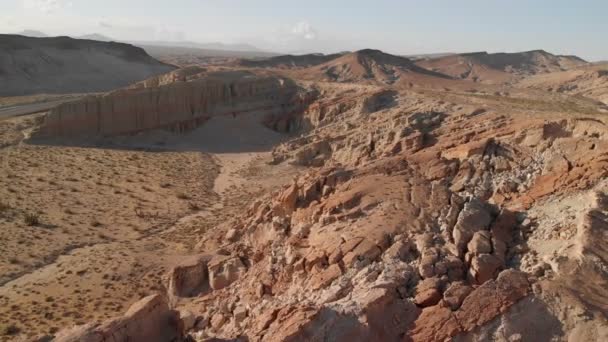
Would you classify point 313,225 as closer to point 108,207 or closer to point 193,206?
point 193,206

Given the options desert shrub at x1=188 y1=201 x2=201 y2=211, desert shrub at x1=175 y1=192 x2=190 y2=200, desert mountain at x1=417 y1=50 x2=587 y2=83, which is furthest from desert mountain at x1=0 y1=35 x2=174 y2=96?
desert mountain at x1=417 y1=50 x2=587 y2=83

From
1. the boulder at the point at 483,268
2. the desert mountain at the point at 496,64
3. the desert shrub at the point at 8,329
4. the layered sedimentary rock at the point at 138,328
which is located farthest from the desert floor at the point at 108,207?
the desert mountain at the point at 496,64

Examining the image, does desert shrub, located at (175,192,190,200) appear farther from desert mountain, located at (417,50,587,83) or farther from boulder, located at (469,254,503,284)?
desert mountain, located at (417,50,587,83)

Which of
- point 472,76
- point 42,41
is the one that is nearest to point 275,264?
point 42,41

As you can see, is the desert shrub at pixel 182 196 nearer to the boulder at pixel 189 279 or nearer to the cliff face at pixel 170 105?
the boulder at pixel 189 279

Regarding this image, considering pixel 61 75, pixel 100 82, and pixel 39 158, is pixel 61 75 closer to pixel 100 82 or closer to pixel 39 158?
pixel 100 82
